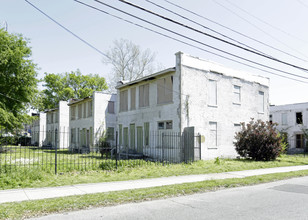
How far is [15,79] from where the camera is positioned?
1014 inches

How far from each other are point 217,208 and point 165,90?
13493 mm

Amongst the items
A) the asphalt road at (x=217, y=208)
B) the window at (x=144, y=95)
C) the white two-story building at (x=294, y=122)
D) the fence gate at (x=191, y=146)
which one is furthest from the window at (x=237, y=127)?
the white two-story building at (x=294, y=122)

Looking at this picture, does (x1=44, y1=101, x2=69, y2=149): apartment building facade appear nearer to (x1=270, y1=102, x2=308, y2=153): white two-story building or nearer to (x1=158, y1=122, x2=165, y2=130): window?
(x1=158, y1=122, x2=165, y2=130): window

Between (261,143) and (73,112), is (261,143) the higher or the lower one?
the lower one

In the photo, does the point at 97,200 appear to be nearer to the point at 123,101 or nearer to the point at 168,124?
the point at 168,124

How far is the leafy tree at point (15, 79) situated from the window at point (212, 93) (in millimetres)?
16499

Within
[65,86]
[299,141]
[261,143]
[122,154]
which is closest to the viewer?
[261,143]

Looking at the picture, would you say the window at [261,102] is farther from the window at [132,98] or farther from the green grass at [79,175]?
the green grass at [79,175]

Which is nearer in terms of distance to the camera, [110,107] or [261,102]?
[261,102]

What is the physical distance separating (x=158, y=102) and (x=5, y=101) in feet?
47.9

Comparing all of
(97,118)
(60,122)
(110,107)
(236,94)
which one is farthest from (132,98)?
(60,122)

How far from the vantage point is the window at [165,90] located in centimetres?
1900

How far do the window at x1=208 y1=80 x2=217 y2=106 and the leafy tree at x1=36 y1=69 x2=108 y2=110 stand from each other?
1572 inches

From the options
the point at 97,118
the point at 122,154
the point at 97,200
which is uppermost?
the point at 97,118
